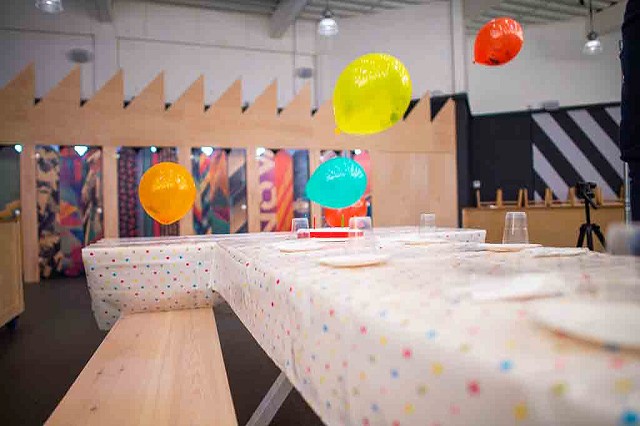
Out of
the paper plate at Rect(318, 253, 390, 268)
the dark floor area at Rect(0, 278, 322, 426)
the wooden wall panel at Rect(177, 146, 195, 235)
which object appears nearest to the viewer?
the paper plate at Rect(318, 253, 390, 268)

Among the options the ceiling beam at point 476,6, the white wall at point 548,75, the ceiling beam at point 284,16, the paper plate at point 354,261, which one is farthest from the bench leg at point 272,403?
the white wall at point 548,75

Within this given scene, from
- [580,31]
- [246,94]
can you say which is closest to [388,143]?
[246,94]

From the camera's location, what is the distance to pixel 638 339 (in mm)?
444

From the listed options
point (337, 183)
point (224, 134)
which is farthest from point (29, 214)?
point (337, 183)

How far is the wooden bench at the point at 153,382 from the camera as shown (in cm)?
128

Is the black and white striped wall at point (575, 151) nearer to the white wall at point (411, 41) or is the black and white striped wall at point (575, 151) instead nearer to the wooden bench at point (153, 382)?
the white wall at point (411, 41)

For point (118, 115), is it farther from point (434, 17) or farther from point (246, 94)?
point (434, 17)

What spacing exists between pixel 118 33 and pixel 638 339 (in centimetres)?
936

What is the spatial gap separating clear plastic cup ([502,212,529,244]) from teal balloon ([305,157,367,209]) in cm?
149

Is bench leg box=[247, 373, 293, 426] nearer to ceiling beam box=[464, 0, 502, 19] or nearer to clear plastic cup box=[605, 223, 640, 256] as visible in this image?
clear plastic cup box=[605, 223, 640, 256]

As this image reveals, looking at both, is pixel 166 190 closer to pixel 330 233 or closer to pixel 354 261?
pixel 330 233

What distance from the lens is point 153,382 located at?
1526mm

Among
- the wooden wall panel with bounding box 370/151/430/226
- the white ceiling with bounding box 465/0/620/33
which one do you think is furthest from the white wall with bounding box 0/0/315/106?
the white ceiling with bounding box 465/0/620/33

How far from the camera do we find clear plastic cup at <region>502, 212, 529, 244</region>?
162 centimetres
